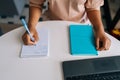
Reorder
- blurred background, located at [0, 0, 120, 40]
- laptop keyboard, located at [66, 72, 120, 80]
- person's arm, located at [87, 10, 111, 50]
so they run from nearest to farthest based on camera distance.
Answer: laptop keyboard, located at [66, 72, 120, 80], person's arm, located at [87, 10, 111, 50], blurred background, located at [0, 0, 120, 40]

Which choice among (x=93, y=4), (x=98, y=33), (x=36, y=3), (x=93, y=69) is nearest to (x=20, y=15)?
(x=36, y=3)

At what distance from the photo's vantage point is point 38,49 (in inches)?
30.8

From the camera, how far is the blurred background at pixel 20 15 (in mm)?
1674

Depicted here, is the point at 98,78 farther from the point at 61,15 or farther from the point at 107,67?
the point at 61,15

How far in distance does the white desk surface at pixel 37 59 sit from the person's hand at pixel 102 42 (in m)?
0.02

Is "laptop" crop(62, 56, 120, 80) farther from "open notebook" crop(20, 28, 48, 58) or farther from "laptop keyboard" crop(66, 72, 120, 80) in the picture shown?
"open notebook" crop(20, 28, 48, 58)

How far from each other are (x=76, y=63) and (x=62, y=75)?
0.07 metres

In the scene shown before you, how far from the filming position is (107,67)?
0.71 m

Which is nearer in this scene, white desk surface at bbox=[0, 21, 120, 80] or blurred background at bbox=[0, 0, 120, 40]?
white desk surface at bbox=[0, 21, 120, 80]

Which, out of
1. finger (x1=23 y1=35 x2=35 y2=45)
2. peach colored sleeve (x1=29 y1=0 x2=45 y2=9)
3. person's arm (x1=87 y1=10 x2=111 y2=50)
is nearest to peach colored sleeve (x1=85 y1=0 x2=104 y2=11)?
person's arm (x1=87 y1=10 x2=111 y2=50)

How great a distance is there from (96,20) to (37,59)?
343 millimetres

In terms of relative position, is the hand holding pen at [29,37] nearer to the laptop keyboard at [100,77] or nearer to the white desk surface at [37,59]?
the white desk surface at [37,59]

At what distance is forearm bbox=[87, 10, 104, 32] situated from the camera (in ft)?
2.83

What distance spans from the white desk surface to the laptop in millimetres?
26
